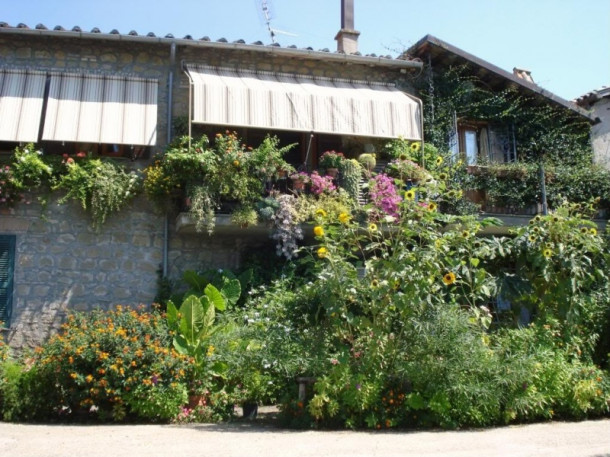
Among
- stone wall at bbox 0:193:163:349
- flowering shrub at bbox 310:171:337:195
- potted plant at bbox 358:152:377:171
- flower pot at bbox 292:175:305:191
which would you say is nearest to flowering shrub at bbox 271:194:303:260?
flower pot at bbox 292:175:305:191

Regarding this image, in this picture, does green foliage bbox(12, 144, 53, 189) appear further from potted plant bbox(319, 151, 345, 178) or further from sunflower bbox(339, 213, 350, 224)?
sunflower bbox(339, 213, 350, 224)

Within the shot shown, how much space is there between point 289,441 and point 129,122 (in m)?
6.98

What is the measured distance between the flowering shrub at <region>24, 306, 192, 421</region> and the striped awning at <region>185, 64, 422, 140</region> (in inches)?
182

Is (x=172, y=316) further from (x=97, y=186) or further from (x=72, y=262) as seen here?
(x=97, y=186)

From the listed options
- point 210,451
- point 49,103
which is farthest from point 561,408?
point 49,103

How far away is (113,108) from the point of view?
1176cm

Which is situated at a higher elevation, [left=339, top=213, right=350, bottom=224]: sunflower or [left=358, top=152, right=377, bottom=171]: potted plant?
[left=358, top=152, right=377, bottom=171]: potted plant

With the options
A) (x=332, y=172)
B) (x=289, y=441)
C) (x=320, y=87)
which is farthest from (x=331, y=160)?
(x=289, y=441)

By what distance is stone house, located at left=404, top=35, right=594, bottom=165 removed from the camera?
13.8 m

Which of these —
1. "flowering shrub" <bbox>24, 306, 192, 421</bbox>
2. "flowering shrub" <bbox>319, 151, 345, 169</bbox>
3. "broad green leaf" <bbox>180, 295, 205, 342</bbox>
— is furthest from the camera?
"flowering shrub" <bbox>319, 151, 345, 169</bbox>

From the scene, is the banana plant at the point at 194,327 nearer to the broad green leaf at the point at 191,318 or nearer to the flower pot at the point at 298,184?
the broad green leaf at the point at 191,318

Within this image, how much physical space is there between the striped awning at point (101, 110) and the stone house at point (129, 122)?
0.02 metres

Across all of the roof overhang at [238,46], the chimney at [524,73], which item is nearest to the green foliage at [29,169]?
the roof overhang at [238,46]

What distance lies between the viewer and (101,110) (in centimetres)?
1168
